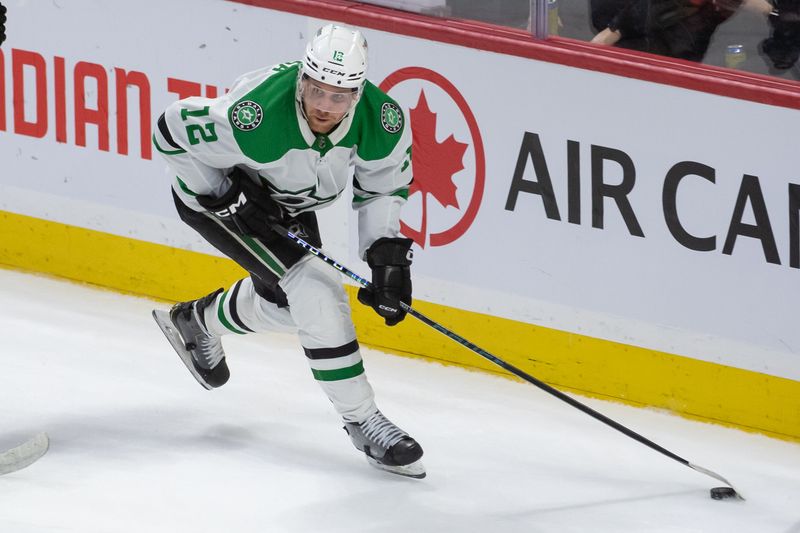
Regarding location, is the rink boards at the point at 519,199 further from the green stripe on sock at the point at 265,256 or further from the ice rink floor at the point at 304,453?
the green stripe on sock at the point at 265,256

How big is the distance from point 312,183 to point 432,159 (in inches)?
33.4

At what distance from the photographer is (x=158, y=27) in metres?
4.79

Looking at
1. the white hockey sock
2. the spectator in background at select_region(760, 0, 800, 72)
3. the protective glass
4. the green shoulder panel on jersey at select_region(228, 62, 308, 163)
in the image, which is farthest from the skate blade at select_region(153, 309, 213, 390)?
the spectator in background at select_region(760, 0, 800, 72)

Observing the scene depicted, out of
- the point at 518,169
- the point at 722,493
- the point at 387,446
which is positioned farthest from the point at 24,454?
the point at 722,493

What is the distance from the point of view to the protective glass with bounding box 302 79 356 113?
137 inches

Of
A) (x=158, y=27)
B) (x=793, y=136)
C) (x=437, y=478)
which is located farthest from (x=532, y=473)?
(x=158, y=27)

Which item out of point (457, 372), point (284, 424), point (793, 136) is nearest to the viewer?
point (793, 136)

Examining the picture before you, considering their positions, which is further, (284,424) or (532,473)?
(284,424)

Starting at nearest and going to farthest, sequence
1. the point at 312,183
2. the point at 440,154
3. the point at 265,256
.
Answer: the point at 312,183 → the point at 265,256 → the point at 440,154

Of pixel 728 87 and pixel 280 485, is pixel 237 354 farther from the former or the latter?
pixel 728 87

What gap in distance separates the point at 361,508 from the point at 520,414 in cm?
78

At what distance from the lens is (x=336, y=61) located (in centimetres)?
344

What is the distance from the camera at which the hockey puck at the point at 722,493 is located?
12.5 feet

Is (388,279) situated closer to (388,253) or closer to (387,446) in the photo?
(388,253)
